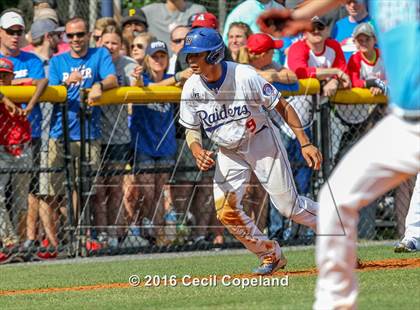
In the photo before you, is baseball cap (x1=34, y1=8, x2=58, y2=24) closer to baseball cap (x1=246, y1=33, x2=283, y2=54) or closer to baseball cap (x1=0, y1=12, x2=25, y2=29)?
baseball cap (x1=0, y1=12, x2=25, y2=29)

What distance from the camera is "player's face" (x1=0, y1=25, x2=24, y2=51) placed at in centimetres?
1239

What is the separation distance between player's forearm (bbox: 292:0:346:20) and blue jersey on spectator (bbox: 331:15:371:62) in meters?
8.15

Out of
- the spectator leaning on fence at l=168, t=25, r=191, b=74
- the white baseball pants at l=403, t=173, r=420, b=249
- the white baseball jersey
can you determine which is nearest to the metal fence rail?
the spectator leaning on fence at l=168, t=25, r=191, b=74

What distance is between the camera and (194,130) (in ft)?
31.0

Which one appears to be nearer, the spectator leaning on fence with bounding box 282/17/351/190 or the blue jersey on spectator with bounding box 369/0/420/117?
the blue jersey on spectator with bounding box 369/0/420/117

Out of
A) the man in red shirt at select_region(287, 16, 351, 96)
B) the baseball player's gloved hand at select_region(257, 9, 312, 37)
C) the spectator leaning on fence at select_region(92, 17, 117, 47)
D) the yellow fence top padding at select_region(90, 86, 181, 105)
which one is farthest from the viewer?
the spectator leaning on fence at select_region(92, 17, 117, 47)

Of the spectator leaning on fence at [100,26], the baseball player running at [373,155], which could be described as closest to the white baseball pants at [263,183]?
the baseball player running at [373,155]

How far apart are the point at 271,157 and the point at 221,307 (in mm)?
2471

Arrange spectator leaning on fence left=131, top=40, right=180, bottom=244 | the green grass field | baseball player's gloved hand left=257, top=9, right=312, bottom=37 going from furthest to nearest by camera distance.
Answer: spectator leaning on fence left=131, top=40, right=180, bottom=244 → the green grass field → baseball player's gloved hand left=257, top=9, right=312, bottom=37

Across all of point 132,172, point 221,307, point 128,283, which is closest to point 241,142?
point 128,283

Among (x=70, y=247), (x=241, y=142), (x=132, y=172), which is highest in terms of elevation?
(x=241, y=142)

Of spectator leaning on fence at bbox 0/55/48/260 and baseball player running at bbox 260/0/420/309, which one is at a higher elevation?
baseball player running at bbox 260/0/420/309

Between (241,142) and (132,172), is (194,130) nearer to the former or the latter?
(241,142)

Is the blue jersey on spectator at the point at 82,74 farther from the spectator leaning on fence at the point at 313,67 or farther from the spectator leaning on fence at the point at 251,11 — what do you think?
the spectator leaning on fence at the point at 313,67
